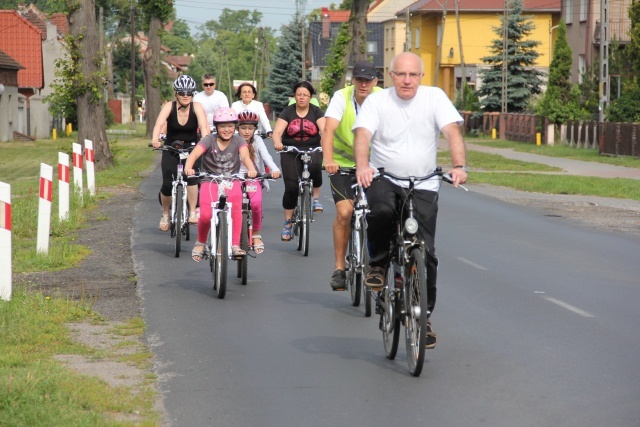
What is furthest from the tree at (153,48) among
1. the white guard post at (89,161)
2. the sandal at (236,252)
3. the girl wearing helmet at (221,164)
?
the sandal at (236,252)

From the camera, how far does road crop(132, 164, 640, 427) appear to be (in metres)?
6.51

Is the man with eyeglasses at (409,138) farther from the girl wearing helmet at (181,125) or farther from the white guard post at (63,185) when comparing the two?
the white guard post at (63,185)

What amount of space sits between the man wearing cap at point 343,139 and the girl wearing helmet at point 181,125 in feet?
12.4

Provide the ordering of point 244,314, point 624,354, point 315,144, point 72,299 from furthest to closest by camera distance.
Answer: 1. point 315,144
2. point 72,299
3. point 244,314
4. point 624,354

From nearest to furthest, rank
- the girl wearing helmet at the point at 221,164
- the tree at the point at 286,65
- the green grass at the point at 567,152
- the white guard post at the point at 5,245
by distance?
1. the white guard post at the point at 5,245
2. the girl wearing helmet at the point at 221,164
3. the green grass at the point at 567,152
4. the tree at the point at 286,65

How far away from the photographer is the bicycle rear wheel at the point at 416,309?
700cm

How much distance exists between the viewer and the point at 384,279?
7.86 metres

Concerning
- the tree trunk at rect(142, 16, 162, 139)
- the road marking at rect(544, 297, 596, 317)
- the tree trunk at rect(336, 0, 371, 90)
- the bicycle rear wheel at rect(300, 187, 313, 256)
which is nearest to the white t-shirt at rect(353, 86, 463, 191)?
the road marking at rect(544, 297, 596, 317)

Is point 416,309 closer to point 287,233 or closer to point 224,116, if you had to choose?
point 224,116

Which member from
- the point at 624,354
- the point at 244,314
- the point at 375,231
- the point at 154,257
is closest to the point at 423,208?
the point at 375,231

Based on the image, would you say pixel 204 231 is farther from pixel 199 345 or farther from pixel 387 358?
pixel 387 358

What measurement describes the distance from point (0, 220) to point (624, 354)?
509 cm

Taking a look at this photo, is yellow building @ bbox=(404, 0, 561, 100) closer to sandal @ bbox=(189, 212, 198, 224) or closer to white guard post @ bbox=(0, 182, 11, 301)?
sandal @ bbox=(189, 212, 198, 224)

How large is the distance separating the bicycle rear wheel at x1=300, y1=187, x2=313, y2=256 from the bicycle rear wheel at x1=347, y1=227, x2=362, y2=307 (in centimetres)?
326
